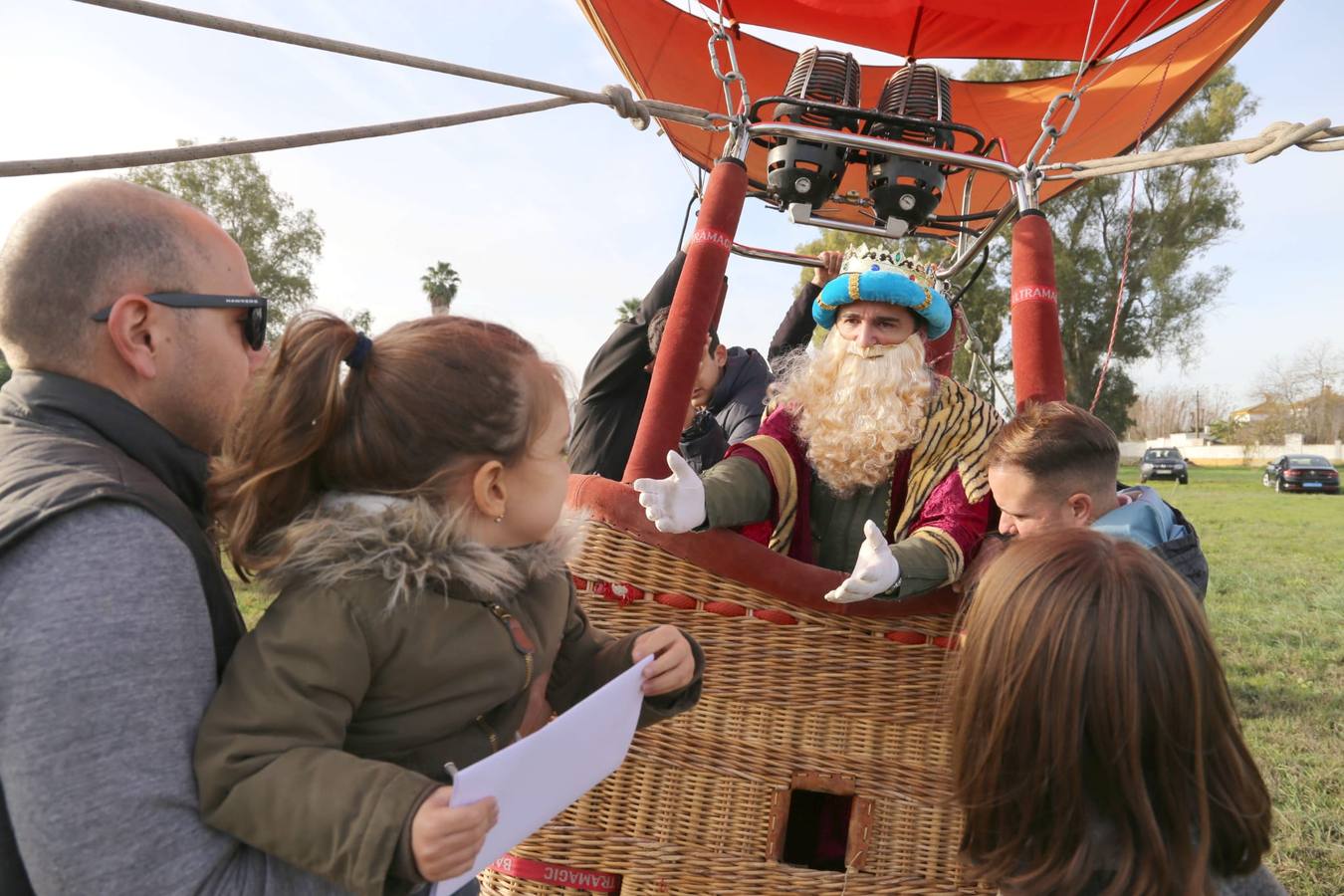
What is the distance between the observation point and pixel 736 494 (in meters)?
1.76

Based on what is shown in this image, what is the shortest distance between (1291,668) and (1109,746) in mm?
4214

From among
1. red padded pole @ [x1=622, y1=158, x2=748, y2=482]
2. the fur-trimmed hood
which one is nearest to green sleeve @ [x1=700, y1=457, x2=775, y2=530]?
red padded pole @ [x1=622, y1=158, x2=748, y2=482]

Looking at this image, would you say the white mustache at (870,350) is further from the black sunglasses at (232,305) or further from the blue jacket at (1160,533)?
the black sunglasses at (232,305)

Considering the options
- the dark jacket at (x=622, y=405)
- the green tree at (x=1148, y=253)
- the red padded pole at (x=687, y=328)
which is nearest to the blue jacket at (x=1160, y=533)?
the red padded pole at (x=687, y=328)

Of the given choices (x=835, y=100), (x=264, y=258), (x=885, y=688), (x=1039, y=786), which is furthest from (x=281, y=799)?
(x=264, y=258)

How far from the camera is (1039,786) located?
107cm

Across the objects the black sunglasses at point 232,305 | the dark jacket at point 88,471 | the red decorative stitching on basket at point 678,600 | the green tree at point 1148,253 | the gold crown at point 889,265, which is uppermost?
the green tree at point 1148,253

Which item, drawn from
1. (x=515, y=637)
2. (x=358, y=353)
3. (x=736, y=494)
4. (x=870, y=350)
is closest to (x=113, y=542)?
(x=358, y=353)

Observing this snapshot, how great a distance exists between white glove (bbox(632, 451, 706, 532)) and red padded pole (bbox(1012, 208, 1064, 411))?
2.41 feet

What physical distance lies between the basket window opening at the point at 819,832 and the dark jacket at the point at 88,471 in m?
1.35

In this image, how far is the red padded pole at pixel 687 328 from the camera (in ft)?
5.44

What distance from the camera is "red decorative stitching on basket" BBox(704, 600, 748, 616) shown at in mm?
1628

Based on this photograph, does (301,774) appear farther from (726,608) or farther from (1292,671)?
(1292,671)

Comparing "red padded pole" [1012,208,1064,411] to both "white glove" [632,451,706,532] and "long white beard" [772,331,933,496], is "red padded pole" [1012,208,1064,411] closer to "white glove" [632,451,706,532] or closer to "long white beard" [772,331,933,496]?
"long white beard" [772,331,933,496]
